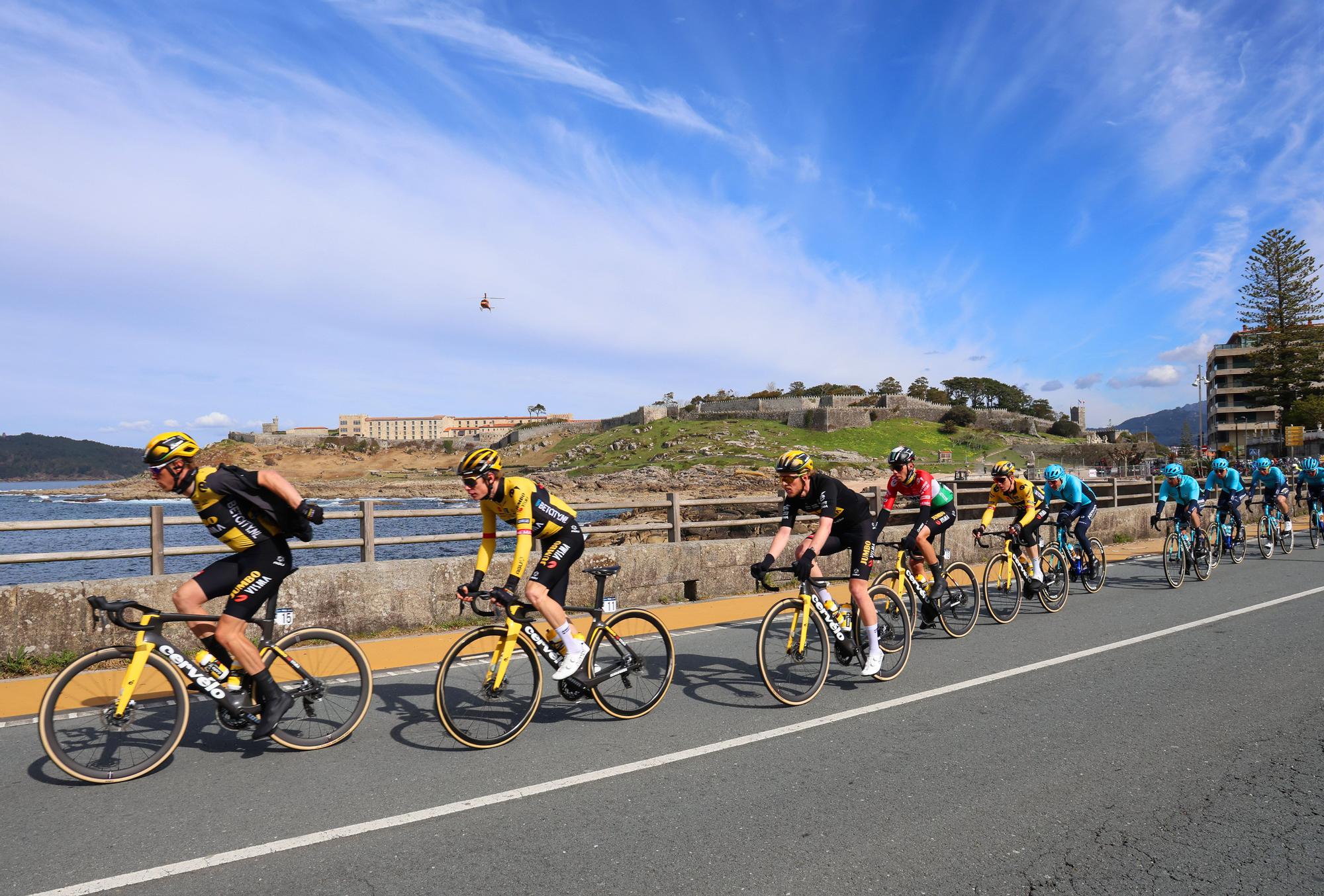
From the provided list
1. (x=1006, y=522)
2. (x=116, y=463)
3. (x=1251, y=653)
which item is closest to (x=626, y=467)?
(x=1006, y=522)

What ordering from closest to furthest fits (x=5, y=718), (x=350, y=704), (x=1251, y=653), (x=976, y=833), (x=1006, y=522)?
(x=976, y=833) < (x=350, y=704) < (x=5, y=718) < (x=1251, y=653) < (x=1006, y=522)

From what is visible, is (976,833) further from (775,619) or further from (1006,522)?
(1006,522)

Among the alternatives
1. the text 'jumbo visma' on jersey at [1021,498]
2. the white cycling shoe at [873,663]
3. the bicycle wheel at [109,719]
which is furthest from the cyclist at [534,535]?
the text 'jumbo visma' on jersey at [1021,498]

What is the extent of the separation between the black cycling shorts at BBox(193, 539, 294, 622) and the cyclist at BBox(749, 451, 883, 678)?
10.6 feet

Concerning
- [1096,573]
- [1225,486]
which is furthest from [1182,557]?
[1225,486]

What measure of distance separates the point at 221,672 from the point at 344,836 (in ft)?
5.72

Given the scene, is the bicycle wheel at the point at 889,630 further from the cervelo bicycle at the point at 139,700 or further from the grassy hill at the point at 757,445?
the grassy hill at the point at 757,445

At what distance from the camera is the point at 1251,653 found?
754 cm

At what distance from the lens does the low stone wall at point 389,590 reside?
7559 mm

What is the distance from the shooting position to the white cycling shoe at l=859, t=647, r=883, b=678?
681 cm

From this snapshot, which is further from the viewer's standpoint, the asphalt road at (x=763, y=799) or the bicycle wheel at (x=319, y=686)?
the bicycle wheel at (x=319, y=686)

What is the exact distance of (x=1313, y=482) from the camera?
17562 mm

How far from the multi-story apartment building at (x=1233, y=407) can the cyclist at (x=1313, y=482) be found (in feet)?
315

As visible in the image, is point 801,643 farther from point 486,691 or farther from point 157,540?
point 157,540
